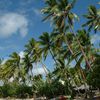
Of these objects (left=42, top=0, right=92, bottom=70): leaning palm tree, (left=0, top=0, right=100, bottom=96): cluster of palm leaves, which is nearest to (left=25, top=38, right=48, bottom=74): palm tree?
(left=0, top=0, right=100, bottom=96): cluster of palm leaves

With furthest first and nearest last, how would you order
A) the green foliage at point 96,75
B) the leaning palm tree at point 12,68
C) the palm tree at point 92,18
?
1. the leaning palm tree at point 12,68
2. the palm tree at point 92,18
3. the green foliage at point 96,75

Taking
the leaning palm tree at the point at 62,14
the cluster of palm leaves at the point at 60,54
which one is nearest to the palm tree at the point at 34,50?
the cluster of palm leaves at the point at 60,54

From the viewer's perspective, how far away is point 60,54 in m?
68.1

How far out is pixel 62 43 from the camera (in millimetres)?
61562

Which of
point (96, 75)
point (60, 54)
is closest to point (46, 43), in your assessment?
point (60, 54)

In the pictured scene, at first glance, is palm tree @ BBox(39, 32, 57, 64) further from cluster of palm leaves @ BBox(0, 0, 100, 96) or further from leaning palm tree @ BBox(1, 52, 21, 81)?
leaning palm tree @ BBox(1, 52, 21, 81)

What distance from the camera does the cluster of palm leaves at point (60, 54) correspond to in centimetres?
5452

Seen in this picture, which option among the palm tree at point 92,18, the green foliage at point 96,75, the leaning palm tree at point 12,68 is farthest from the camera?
the leaning palm tree at point 12,68

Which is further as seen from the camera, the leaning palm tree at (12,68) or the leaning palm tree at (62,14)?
the leaning palm tree at (12,68)

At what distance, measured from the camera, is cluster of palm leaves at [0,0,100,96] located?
5452 cm

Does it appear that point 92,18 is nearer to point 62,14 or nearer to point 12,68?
point 62,14

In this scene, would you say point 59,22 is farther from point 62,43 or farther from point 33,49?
point 33,49

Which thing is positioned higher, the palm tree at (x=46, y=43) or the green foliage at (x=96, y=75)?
the palm tree at (x=46, y=43)

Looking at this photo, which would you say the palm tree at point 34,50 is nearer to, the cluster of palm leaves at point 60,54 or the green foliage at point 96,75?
the cluster of palm leaves at point 60,54
